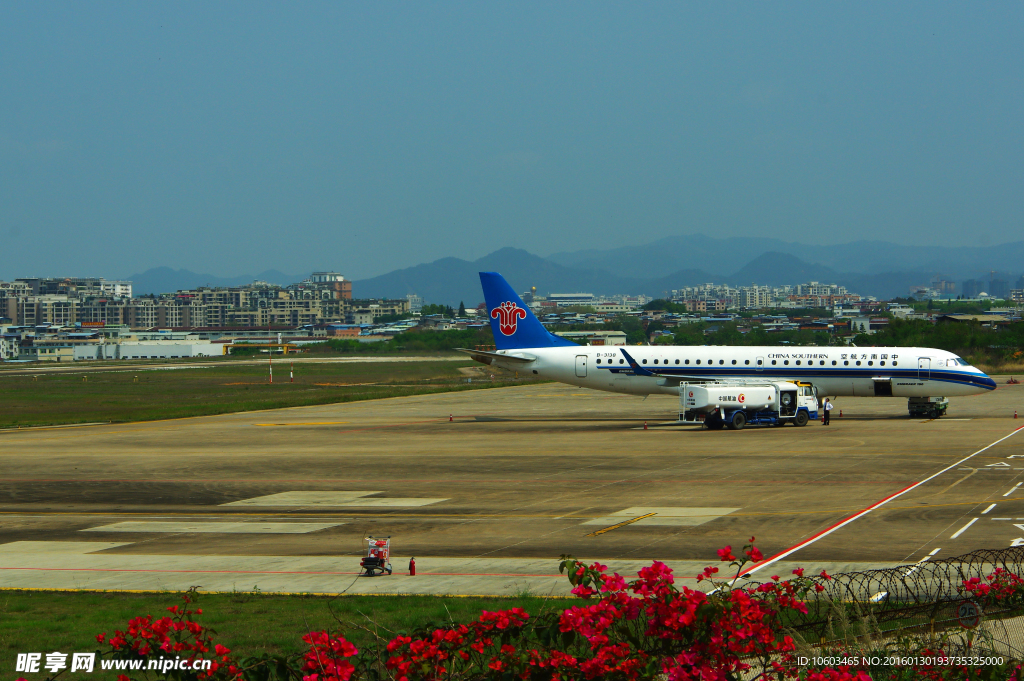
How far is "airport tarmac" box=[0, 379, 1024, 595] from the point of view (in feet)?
69.3

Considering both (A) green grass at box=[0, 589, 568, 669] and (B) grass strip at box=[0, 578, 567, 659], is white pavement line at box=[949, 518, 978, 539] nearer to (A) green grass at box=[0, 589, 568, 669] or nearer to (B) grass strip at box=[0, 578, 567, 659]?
(B) grass strip at box=[0, 578, 567, 659]

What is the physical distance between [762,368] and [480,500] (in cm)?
3215

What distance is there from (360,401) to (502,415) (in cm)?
1828

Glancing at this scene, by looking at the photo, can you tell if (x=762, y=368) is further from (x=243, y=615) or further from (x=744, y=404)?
(x=243, y=615)

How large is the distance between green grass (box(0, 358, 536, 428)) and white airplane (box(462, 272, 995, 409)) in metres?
27.3

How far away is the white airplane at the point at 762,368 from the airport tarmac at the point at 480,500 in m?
2.84

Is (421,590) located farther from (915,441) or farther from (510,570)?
(915,441)

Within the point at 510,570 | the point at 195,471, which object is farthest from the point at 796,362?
the point at 510,570

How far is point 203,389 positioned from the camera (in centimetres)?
10050

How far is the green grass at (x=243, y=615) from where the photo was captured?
→ 14969mm

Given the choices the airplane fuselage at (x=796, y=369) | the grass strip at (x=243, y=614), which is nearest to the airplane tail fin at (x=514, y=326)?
the airplane fuselage at (x=796, y=369)

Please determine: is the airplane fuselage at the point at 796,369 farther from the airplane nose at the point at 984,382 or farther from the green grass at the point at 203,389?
the green grass at the point at 203,389

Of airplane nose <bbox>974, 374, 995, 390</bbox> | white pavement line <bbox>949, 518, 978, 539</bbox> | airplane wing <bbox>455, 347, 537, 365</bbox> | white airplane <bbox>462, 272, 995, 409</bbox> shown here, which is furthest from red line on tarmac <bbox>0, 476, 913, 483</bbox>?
airplane nose <bbox>974, 374, 995, 390</bbox>

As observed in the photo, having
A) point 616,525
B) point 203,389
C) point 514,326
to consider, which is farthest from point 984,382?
point 203,389
